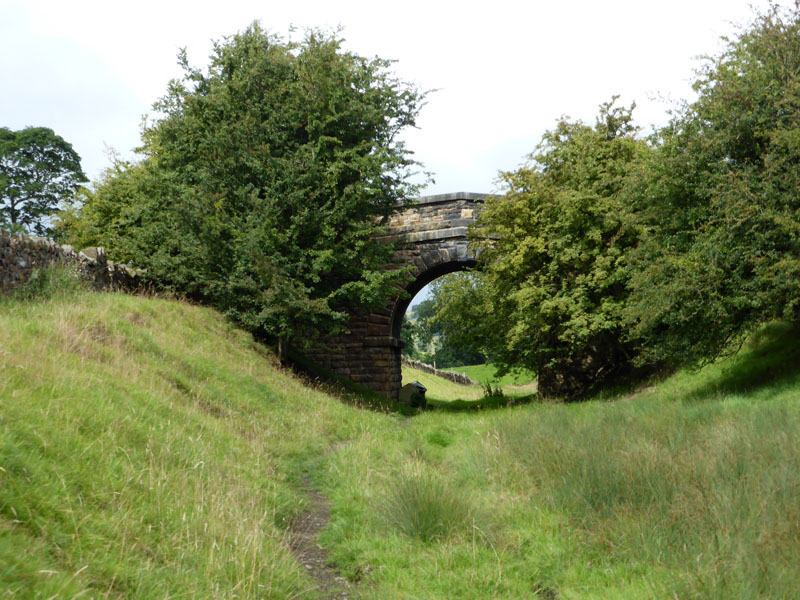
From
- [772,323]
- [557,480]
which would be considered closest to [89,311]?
[557,480]

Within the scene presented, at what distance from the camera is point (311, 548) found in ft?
16.2

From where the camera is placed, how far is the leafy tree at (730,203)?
10.2 m

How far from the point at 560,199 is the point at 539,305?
2829mm

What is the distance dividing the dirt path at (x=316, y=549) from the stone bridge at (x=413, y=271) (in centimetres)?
1401

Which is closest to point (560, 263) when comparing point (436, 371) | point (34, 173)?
point (436, 371)

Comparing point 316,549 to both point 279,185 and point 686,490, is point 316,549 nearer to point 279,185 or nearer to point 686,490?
point 686,490

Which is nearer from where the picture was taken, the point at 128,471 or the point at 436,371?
the point at 128,471

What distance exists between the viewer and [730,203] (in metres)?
10.6

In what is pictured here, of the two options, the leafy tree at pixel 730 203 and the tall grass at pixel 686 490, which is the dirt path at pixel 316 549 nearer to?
the tall grass at pixel 686 490

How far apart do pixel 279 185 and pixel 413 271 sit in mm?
7342

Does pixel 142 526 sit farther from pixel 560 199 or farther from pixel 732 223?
pixel 560 199

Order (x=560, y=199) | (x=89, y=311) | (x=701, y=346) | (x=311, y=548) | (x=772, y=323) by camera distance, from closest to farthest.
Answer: (x=311, y=548) → (x=89, y=311) → (x=701, y=346) → (x=772, y=323) → (x=560, y=199)

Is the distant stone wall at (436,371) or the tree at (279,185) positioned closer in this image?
the tree at (279,185)

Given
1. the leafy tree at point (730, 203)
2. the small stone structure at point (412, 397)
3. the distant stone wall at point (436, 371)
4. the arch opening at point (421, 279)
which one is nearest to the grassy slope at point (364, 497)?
the leafy tree at point (730, 203)
